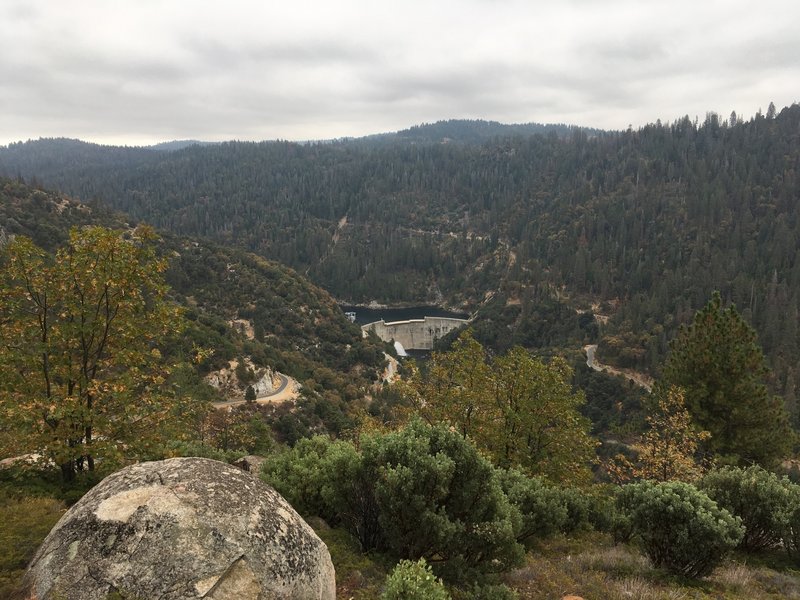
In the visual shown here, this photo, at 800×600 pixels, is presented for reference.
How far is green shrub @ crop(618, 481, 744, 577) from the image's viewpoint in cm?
1078

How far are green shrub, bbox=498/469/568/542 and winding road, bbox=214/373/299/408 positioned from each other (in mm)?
44798

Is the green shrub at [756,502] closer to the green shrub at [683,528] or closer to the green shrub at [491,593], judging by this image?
the green shrub at [683,528]

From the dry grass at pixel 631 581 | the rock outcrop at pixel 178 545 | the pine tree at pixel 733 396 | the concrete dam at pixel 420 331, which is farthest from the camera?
the concrete dam at pixel 420 331

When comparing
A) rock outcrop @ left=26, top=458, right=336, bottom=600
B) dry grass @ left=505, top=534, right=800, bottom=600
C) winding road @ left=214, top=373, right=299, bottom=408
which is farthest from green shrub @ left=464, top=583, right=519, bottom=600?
winding road @ left=214, top=373, right=299, bottom=408

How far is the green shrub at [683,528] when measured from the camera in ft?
35.4

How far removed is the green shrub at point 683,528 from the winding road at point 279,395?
48.6 meters

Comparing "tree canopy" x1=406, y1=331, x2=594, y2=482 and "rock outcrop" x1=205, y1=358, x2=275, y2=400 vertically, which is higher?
"tree canopy" x1=406, y1=331, x2=594, y2=482

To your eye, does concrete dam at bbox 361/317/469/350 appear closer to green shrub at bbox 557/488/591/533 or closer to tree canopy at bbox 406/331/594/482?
tree canopy at bbox 406/331/594/482

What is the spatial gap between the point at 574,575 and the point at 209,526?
8.83 m

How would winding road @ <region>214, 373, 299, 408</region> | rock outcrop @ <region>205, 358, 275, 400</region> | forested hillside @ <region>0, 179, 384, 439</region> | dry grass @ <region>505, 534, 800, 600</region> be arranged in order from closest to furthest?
dry grass @ <region>505, 534, 800, 600</region> < winding road @ <region>214, 373, 299, 408</region> < rock outcrop @ <region>205, 358, 275, 400</region> < forested hillside @ <region>0, 179, 384, 439</region>

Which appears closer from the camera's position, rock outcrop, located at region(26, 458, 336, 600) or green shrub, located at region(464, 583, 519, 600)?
rock outcrop, located at region(26, 458, 336, 600)

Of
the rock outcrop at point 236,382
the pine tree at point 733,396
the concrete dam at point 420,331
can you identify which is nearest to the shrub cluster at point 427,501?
the pine tree at point 733,396

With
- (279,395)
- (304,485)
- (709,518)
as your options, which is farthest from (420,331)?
(709,518)

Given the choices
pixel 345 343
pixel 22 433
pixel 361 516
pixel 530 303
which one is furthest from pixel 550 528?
pixel 530 303
